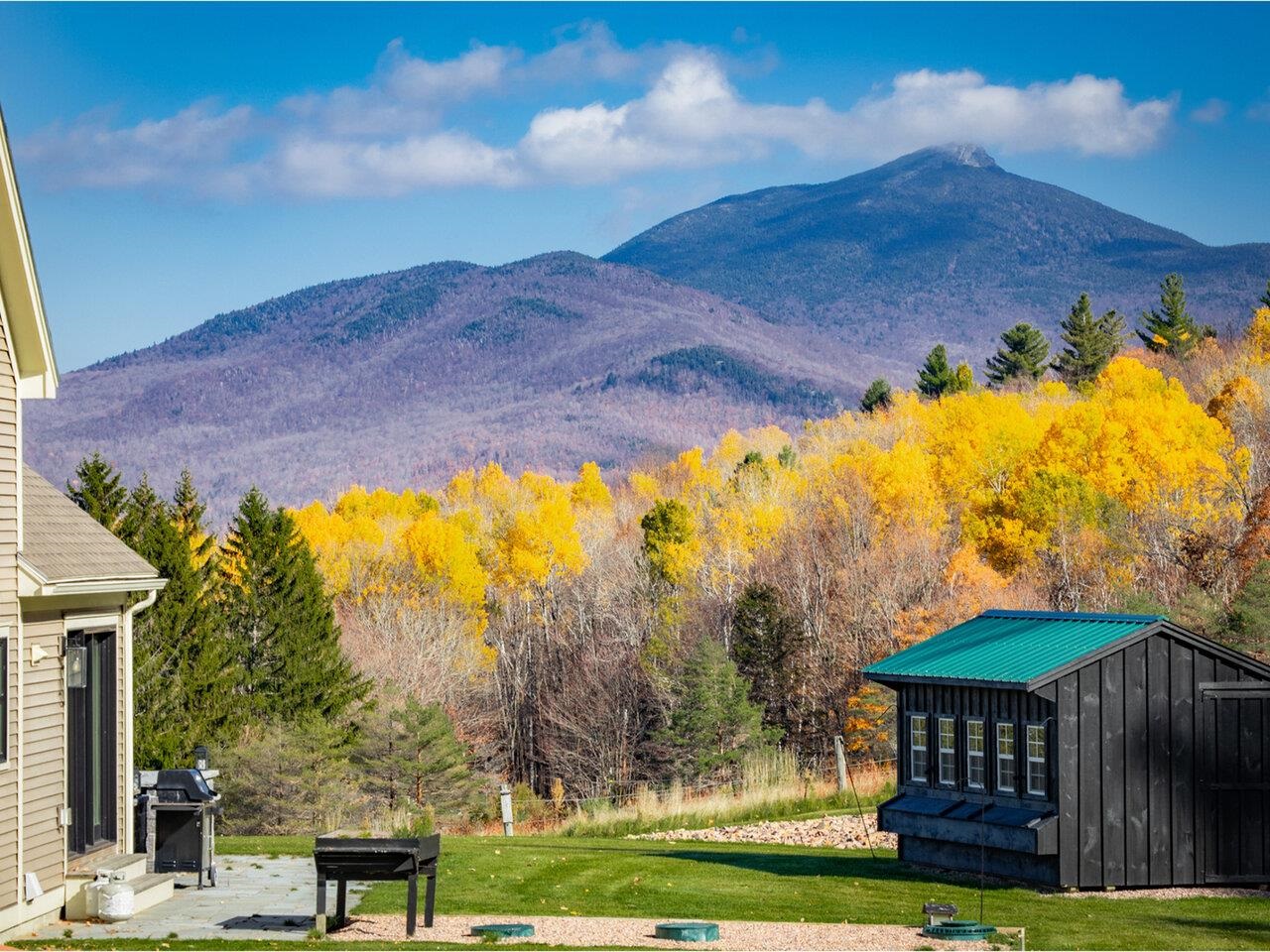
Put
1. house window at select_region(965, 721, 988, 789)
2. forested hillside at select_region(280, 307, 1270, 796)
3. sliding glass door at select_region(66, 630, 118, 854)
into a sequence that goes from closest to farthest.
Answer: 1. sliding glass door at select_region(66, 630, 118, 854)
2. house window at select_region(965, 721, 988, 789)
3. forested hillside at select_region(280, 307, 1270, 796)

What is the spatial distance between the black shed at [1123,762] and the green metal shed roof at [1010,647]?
0.16 feet

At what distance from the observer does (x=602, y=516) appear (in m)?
108

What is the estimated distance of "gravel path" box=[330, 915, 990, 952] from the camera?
14.1m

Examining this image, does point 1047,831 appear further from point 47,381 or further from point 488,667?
point 488,667

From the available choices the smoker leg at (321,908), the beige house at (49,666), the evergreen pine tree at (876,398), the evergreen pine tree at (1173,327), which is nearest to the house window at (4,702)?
the beige house at (49,666)

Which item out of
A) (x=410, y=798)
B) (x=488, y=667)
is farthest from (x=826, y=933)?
(x=488, y=667)

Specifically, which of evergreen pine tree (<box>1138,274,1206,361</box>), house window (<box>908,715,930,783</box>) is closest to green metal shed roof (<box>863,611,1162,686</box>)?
house window (<box>908,715,930,783</box>)

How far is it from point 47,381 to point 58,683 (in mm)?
2843

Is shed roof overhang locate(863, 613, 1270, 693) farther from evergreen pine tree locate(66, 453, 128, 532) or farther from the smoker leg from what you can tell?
evergreen pine tree locate(66, 453, 128, 532)

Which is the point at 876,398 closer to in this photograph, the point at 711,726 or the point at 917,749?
the point at 711,726

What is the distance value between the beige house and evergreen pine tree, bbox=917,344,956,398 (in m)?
97.6

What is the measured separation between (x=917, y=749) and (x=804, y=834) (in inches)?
236

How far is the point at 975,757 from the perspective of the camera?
19938 millimetres

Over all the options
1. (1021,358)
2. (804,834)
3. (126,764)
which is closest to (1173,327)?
(1021,358)
